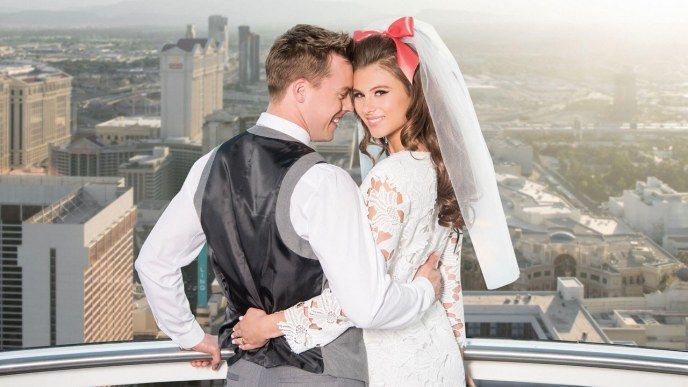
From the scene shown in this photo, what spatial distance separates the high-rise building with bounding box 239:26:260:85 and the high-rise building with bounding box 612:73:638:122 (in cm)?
440

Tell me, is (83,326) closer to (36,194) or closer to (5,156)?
(36,194)

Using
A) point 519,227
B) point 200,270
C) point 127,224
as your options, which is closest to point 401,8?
point 519,227

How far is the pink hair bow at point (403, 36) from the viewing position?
105 cm

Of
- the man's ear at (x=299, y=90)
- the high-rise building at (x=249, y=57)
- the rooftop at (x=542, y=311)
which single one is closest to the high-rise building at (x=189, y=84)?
the high-rise building at (x=249, y=57)

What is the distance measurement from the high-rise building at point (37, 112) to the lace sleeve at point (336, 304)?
12282mm

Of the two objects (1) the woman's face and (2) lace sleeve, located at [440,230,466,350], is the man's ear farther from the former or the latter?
(2) lace sleeve, located at [440,230,466,350]

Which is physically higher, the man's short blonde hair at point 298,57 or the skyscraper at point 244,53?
the skyscraper at point 244,53

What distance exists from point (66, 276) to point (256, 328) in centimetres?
859

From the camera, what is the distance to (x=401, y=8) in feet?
31.8

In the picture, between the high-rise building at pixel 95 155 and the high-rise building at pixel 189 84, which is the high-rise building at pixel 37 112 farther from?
the high-rise building at pixel 189 84

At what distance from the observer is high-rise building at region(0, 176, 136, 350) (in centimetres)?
865

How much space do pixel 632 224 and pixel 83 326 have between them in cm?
557

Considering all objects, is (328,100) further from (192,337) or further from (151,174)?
(151,174)

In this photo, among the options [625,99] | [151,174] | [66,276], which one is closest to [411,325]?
[66,276]
